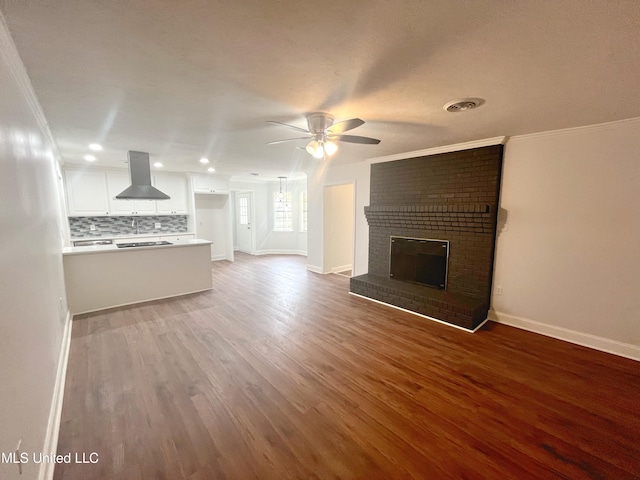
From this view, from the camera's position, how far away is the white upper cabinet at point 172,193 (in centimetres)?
615

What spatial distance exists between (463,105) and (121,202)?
645 centimetres

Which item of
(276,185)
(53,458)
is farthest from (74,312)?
(276,185)

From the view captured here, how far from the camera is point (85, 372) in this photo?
2.42m

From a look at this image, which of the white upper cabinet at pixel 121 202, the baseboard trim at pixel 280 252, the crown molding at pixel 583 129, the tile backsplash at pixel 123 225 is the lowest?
the baseboard trim at pixel 280 252

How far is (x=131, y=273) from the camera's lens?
410 centimetres

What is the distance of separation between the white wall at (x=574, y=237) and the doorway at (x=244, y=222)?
6175 mm

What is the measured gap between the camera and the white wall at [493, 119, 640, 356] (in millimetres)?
2670

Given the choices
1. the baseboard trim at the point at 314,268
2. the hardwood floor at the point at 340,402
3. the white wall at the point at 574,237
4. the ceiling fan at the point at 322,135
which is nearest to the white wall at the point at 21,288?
the hardwood floor at the point at 340,402

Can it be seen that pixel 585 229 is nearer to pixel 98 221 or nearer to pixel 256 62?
pixel 256 62

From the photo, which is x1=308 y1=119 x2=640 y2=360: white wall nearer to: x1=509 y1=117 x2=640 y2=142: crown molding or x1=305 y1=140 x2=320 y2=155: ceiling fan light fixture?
x1=509 y1=117 x2=640 y2=142: crown molding

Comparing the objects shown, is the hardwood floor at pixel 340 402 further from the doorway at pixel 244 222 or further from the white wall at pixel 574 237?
the doorway at pixel 244 222

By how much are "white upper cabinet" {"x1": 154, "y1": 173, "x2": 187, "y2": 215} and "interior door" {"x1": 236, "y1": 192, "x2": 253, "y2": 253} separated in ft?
6.57

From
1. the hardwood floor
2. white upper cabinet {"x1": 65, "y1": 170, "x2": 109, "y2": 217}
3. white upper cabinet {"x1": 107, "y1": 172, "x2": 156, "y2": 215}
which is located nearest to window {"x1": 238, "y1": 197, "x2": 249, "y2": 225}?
white upper cabinet {"x1": 107, "y1": 172, "x2": 156, "y2": 215}

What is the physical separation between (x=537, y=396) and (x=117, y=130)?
483 centimetres
